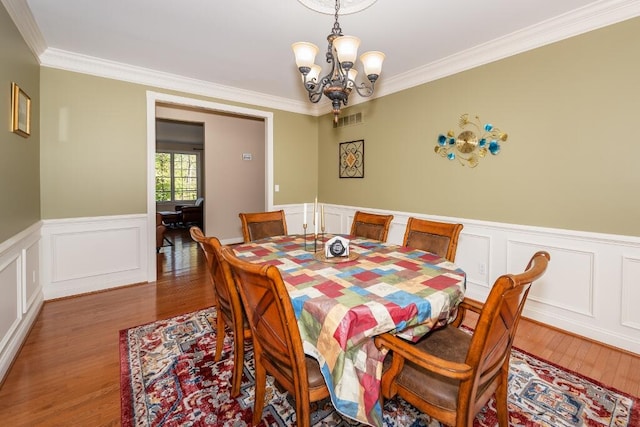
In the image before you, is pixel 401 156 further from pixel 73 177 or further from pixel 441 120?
pixel 73 177

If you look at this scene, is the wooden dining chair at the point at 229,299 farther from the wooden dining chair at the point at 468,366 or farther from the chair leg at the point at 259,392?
the wooden dining chair at the point at 468,366

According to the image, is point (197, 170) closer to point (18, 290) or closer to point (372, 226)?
point (18, 290)

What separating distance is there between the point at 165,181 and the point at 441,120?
8.34 meters

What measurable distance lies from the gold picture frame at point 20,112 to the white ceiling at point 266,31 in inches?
21.2

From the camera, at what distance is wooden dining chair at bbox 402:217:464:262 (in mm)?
2195

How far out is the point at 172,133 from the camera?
27.8ft

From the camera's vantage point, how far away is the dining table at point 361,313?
3.86 ft

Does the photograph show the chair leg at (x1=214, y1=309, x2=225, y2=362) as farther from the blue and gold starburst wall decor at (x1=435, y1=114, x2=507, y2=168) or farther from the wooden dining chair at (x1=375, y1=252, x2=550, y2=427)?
the blue and gold starburst wall decor at (x1=435, y1=114, x2=507, y2=168)

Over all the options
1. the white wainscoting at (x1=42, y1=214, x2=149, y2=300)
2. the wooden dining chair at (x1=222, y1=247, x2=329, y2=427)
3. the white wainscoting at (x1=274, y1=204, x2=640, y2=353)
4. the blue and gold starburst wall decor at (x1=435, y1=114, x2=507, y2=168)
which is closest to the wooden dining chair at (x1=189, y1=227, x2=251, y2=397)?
the wooden dining chair at (x1=222, y1=247, x2=329, y2=427)

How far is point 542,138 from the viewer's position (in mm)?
2621

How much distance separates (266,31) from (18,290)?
2.87 metres

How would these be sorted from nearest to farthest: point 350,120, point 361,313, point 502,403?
point 361,313 → point 502,403 → point 350,120

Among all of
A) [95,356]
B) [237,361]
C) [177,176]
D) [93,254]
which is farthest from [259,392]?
[177,176]

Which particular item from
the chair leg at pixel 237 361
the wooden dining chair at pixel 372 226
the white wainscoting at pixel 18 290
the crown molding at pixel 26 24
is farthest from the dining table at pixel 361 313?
the crown molding at pixel 26 24
